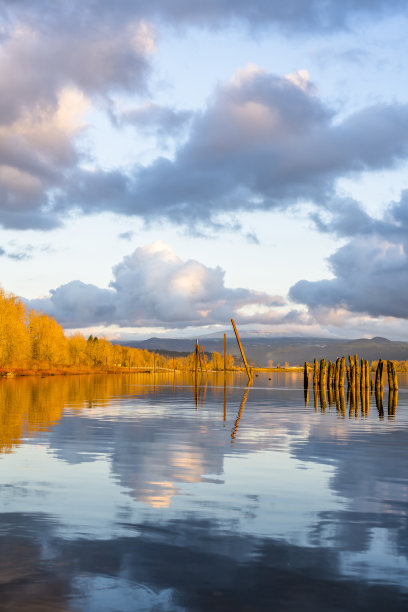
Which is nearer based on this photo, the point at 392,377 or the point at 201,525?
the point at 201,525

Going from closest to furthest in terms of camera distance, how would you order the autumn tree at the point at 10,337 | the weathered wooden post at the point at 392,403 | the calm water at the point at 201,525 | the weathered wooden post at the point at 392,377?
the calm water at the point at 201,525, the weathered wooden post at the point at 392,403, the weathered wooden post at the point at 392,377, the autumn tree at the point at 10,337

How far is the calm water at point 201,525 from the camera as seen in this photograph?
6965mm

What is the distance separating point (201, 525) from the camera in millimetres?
9914

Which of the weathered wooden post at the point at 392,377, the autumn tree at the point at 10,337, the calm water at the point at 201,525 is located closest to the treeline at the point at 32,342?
the autumn tree at the point at 10,337

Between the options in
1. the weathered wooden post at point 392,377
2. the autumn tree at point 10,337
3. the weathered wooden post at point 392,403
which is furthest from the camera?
the autumn tree at point 10,337

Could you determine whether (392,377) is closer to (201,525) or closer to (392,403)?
(392,403)

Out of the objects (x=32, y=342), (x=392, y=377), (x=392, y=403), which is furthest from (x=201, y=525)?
(x=32, y=342)

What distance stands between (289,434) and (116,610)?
61.9 feet

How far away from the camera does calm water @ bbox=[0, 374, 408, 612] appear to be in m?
6.96

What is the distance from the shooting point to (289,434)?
24656 mm

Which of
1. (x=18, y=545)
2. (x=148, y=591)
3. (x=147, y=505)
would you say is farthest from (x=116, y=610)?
(x=147, y=505)

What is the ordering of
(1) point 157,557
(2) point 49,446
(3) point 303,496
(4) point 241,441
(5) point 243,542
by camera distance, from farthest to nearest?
(4) point 241,441 < (2) point 49,446 < (3) point 303,496 < (5) point 243,542 < (1) point 157,557

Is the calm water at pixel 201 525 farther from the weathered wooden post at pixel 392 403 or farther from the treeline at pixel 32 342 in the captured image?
the treeline at pixel 32 342

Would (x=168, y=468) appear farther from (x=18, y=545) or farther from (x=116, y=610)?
(x=116, y=610)
